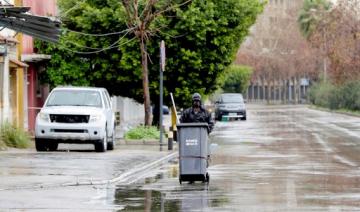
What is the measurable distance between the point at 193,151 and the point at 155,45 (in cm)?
1960

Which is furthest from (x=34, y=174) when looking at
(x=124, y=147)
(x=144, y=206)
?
(x=124, y=147)

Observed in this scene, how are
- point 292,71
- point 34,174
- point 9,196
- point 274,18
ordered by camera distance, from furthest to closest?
point 274,18 < point 292,71 < point 34,174 < point 9,196

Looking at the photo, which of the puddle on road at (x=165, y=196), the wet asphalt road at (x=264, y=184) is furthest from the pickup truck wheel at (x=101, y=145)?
the puddle on road at (x=165, y=196)

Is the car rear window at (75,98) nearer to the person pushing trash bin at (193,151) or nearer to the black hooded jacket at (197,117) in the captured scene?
the black hooded jacket at (197,117)

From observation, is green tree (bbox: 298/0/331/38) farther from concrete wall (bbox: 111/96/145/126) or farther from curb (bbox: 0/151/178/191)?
curb (bbox: 0/151/178/191)

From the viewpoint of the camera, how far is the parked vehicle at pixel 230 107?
205 feet

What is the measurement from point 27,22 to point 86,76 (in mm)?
16346

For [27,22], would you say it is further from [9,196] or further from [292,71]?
[292,71]

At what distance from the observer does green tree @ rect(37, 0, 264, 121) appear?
124 feet

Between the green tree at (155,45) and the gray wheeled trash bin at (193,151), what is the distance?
730 inches

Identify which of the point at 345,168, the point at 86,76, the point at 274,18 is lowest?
the point at 345,168

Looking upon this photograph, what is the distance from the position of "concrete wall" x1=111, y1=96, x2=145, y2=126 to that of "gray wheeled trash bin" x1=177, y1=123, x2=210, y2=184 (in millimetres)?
32032

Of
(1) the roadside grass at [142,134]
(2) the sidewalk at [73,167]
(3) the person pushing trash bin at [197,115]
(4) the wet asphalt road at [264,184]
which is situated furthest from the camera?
(1) the roadside grass at [142,134]

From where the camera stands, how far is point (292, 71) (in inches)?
4500
